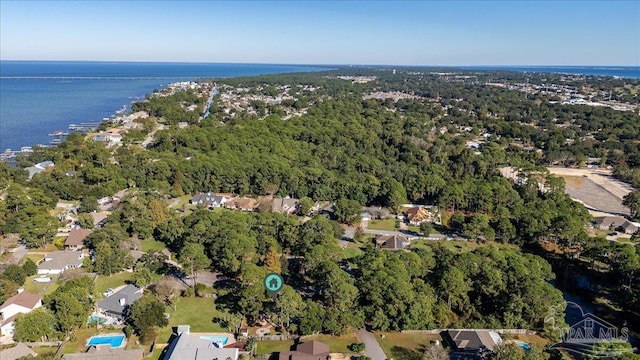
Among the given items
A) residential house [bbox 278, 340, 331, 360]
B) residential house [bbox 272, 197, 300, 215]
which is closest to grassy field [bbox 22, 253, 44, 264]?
residential house [bbox 272, 197, 300, 215]

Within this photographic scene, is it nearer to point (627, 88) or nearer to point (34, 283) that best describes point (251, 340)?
point (34, 283)

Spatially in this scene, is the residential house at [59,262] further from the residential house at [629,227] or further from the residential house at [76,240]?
the residential house at [629,227]

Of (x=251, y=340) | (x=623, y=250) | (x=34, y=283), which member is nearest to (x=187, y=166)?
(x=34, y=283)

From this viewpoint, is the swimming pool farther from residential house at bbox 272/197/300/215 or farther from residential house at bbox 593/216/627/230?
residential house at bbox 593/216/627/230

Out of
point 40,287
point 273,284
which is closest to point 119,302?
point 40,287

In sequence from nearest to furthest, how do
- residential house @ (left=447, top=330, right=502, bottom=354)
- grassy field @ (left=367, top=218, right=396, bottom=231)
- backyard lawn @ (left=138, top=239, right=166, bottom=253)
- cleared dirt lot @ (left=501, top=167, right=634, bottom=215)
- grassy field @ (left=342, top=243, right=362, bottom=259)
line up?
residential house @ (left=447, top=330, right=502, bottom=354)
grassy field @ (left=342, top=243, right=362, bottom=259)
backyard lawn @ (left=138, top=239, right=166, bottom=253)
grassy field @ (left=367, top=218, right=396, bottom=231)
cleared dirt lot @ (left=501, top=167, right=634, bottom=215)

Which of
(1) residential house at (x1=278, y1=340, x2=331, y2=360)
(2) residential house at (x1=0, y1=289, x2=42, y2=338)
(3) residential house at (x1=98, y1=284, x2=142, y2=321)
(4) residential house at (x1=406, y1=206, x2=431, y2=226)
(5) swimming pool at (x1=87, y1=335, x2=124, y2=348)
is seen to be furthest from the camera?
(4) residential house at (x1=406, y1=206, x2=431, y2=226)

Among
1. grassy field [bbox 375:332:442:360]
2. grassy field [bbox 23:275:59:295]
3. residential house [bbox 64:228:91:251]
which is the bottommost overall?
grassy field [bbox 375:332:442:360]

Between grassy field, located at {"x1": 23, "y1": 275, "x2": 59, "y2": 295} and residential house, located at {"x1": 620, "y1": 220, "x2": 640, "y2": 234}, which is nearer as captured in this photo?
grassy field, located at {"x1": 23, "y1": 275, "x2": 59, "y2": 295}
